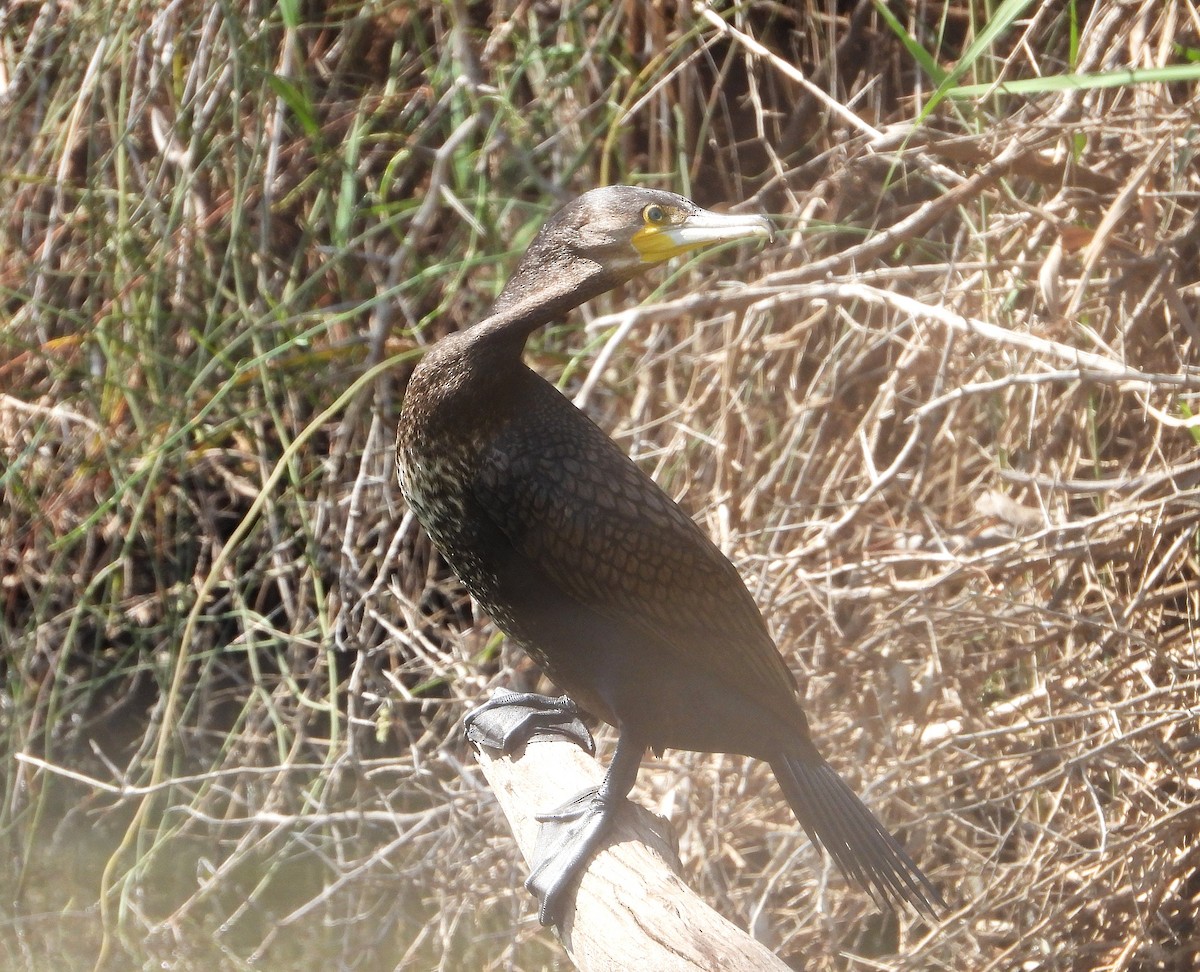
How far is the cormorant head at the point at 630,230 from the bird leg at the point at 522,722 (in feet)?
2.29

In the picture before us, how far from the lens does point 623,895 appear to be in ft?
4.91

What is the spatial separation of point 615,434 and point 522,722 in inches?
43.8

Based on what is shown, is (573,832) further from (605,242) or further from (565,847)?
(605,242)

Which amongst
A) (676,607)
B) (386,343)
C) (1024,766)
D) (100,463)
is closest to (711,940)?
(676,607)

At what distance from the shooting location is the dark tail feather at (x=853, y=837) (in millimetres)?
1609

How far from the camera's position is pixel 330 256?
305cm

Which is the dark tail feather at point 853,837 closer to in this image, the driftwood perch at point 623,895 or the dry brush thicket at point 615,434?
the driftwood perch at point 623,895

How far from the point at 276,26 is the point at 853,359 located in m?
1.60

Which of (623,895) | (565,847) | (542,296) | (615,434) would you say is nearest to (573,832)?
(565,847)

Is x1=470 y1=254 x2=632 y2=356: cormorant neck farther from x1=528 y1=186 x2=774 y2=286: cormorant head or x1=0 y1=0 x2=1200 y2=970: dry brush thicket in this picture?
x1=0 y1=0 x2=1200 y2=970: dry brush thicket

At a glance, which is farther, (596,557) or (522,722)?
(522,722)

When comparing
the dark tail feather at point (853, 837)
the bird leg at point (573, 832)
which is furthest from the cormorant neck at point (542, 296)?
the dark tail feather at point (853, 837)

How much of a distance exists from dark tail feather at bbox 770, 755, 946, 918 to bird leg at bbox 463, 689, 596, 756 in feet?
1.24

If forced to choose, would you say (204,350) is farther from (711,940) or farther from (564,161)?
(711,940)
